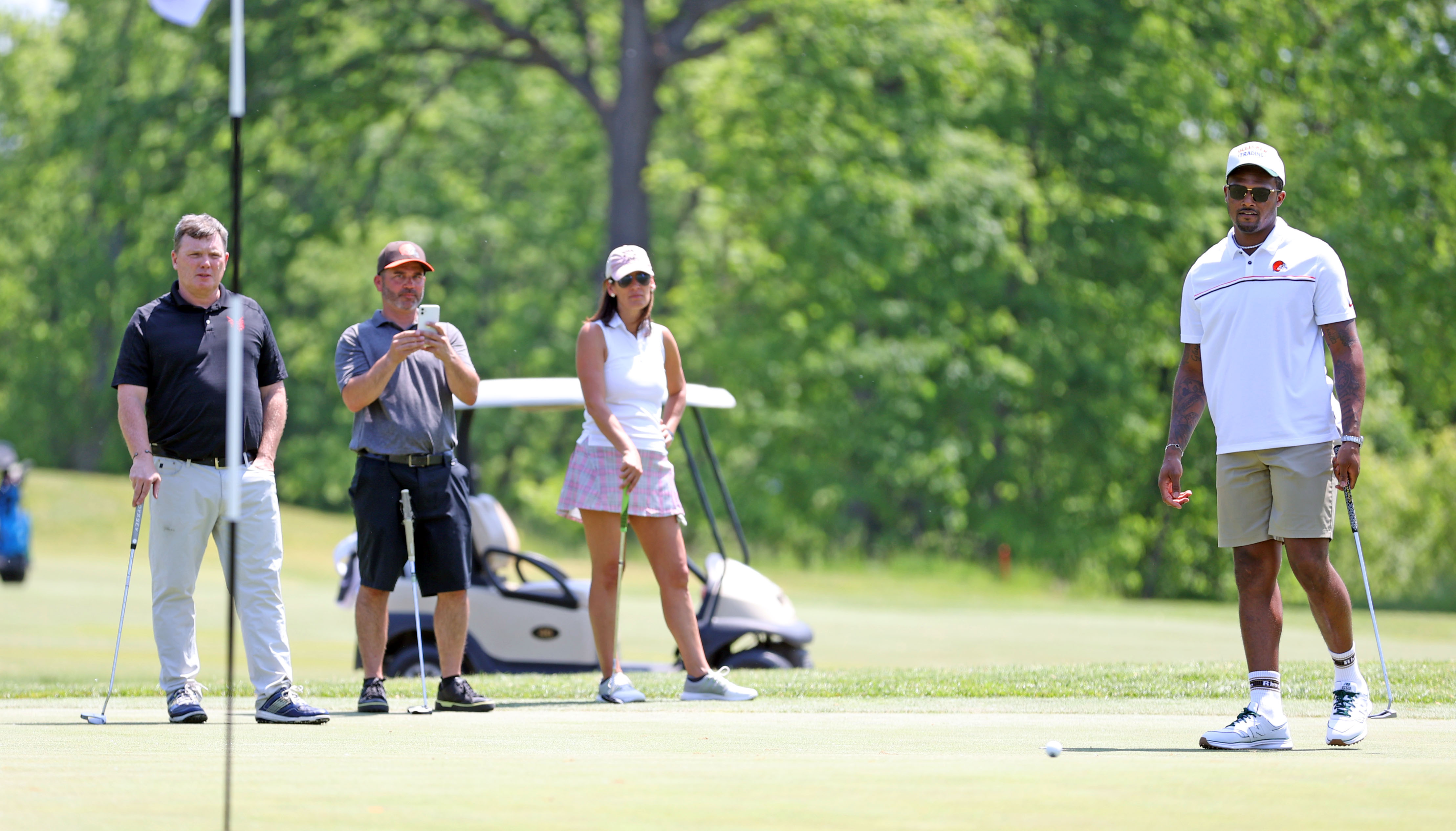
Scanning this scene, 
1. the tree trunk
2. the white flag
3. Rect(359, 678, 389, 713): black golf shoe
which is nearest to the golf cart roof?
Rect(359, 678, 389, 713): black golf shoe

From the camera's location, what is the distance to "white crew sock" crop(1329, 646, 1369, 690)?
5.46 m

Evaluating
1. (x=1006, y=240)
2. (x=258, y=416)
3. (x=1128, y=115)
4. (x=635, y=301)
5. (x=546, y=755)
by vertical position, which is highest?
(x=1128, y=115)

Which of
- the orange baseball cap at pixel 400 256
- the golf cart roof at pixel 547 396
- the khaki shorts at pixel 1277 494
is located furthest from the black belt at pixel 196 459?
the khaki shorts at pixel 1277 494

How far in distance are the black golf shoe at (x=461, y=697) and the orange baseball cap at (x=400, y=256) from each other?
62.4 inches

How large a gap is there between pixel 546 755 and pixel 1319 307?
2.79 meters

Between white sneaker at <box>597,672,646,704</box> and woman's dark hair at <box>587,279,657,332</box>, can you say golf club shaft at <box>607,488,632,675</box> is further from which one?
woman's dark hair at <box>587,279,657,332</box>

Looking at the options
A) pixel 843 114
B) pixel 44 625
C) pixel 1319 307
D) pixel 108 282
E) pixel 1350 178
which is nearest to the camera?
pixel 1319 307

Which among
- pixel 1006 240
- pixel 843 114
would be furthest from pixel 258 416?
pixel 1006 240

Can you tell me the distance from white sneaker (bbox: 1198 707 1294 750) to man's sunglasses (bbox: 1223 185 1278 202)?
5.31ft

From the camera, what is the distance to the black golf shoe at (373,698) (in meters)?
6.59

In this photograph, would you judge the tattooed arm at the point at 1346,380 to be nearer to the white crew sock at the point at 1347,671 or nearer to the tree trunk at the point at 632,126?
→ the white crew sock at the point at 1347,671

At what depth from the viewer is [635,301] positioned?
7.08m

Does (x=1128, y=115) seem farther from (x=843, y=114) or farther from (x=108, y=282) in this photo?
(x=108, y=282)

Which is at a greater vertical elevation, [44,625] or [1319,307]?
[1319,307]
